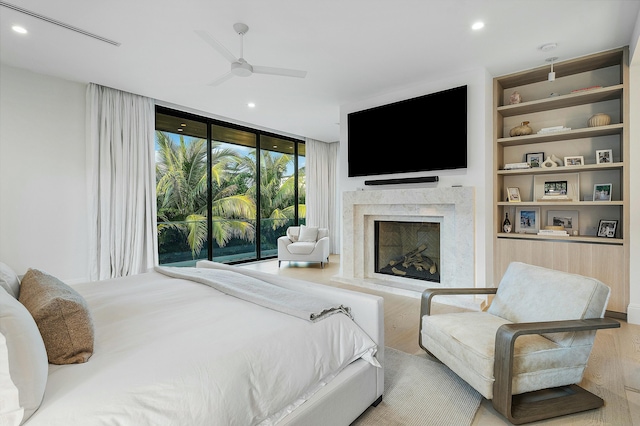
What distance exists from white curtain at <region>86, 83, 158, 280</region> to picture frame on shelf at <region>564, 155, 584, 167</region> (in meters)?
5.32

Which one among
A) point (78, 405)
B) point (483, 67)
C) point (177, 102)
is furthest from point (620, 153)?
point (177, 102)

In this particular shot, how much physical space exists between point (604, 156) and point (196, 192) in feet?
18.4

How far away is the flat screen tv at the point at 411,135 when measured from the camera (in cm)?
378

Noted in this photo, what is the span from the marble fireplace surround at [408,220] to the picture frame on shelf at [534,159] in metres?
0.83

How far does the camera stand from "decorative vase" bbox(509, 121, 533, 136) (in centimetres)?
372

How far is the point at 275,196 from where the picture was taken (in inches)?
280

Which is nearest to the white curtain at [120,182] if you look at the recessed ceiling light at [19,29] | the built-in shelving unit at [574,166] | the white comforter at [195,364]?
the recessed ceiling light at [19,29]

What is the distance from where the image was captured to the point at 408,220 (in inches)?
170

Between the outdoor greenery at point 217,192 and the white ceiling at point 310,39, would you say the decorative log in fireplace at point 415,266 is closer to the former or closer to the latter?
the white ceiling at point 310,39

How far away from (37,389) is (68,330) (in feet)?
0.98

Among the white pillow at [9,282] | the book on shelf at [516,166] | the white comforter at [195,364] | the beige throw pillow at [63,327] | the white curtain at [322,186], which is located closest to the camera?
the white comforter at [195,364]

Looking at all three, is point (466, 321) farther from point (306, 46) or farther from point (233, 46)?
point (233, 46)

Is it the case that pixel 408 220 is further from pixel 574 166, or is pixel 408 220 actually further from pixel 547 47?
pixel 547 47

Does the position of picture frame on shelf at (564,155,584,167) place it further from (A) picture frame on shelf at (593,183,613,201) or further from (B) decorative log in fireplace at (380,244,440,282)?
(B) decorative log in fireplace at (380,244,440,282)
